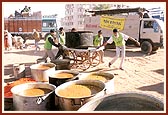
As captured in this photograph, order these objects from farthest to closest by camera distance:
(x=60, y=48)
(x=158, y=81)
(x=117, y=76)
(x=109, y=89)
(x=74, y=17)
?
(x=74, y=17), (x=60, y=48), (x=117, y=76), (x=158, y=81), (x=109, y=89)

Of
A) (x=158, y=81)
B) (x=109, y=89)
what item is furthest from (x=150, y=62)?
(x=109, y=89)

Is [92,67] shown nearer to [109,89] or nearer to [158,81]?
[158,81]

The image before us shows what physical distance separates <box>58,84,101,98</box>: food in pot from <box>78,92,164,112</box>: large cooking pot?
20.6 inches

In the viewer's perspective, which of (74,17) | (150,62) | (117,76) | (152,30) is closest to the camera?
(117,76)

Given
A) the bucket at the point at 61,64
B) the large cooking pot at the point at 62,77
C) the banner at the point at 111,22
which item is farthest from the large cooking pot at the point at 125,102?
the banner at the point at 111,22

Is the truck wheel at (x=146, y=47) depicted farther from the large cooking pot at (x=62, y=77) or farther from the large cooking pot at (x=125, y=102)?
the large cooking pot at (x=125, y=102)

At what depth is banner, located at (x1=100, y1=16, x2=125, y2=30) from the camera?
16156 mm

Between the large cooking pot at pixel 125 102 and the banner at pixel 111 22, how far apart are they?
40.5ft

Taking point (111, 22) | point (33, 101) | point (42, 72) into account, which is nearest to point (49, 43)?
point (42, 72)

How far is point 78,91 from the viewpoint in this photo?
4668 millimetres

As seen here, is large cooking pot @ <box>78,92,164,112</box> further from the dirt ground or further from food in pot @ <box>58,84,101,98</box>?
the dirt ground

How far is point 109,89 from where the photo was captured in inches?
198

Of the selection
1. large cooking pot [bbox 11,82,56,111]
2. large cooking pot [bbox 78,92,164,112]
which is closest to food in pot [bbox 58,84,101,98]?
large cooking pot [bbox 11,82,56,111]

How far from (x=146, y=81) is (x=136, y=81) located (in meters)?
0.31
